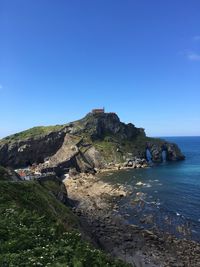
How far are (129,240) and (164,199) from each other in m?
31.4

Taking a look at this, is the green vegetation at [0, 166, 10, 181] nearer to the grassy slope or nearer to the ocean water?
the grassy slope

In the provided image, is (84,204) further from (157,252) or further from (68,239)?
(68,239)

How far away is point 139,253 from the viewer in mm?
50000

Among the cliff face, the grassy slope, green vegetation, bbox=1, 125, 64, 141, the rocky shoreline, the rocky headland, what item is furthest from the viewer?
green vegetation, bbox=1, 125, 64, 141

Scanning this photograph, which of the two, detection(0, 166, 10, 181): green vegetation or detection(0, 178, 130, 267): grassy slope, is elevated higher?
detection(0, 166, 10, 181): green vegetation

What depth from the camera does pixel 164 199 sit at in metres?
84.5

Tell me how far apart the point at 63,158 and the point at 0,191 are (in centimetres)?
10069

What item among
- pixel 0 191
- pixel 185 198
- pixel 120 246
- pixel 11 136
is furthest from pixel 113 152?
pixel 0 191

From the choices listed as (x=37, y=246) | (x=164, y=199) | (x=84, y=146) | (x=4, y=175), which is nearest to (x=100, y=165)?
(x=84, y=146)

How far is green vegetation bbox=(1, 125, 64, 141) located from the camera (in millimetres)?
154738

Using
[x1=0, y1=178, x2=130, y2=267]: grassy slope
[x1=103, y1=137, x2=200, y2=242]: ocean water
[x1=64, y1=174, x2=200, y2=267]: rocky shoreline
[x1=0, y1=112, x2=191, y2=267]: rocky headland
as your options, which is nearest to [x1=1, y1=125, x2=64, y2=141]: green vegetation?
[x1=0, y1=112, x2=191, y2=267]: rocky headland

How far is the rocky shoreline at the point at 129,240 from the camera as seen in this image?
48.0m

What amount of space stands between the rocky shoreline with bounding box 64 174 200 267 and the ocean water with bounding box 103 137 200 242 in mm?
3032

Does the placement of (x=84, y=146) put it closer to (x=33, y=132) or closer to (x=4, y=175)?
(x=33, y=132)
